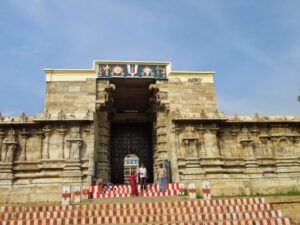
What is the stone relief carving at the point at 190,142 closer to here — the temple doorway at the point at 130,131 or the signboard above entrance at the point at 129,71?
the signboard above entrance at the point at 129,71

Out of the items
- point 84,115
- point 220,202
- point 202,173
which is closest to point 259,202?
point 220,202

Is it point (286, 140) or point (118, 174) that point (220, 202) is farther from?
point (118, 174)

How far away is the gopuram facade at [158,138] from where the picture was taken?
44.1 feet

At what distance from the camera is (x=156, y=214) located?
895 centimetres

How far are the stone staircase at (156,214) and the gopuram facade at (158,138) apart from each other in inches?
121

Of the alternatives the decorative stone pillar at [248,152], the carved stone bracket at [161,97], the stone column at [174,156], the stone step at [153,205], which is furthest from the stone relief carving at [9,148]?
the decorative stone pillar at [248,152]

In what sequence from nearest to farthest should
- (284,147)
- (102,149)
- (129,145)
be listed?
(102,149) < (284,147) < (129,145)

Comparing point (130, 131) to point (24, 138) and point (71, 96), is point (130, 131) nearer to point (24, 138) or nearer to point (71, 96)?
point (71, 96)

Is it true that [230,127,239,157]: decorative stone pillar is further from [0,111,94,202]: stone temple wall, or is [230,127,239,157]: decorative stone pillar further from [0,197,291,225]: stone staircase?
[0,111,94,202]: stone temple wall

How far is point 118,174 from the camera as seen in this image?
750 inches

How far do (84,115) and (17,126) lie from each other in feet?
10.9

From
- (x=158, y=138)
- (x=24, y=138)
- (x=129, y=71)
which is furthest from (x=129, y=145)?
(x=24, y=138)

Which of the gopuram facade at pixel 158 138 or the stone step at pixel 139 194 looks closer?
the stone step at pixel 139 194

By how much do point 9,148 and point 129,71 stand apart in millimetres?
6970
